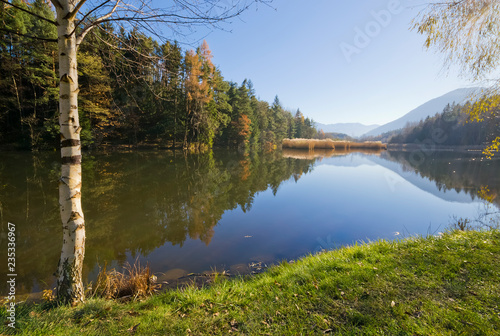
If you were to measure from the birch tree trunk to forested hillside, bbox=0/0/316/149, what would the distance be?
2.14 ft

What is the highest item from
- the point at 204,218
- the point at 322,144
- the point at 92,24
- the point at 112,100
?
the point at 112,100

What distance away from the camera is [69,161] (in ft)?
7.99

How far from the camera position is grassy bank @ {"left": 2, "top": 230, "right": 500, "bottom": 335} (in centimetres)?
208

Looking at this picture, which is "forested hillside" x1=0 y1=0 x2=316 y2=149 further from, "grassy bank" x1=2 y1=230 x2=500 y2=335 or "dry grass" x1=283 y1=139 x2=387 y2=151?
"dry grass" x1=283 y1=139 x2=387 y2=151

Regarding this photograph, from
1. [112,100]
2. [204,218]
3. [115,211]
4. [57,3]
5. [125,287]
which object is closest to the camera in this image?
[57,3]

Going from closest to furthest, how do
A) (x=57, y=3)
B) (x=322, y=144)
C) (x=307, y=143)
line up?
(x=57, y=3) → (x=307, y=143) → (x=322, y=144)

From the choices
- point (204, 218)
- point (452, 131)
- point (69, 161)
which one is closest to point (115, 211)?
point (204, 218)

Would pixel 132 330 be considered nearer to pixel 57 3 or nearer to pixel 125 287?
pixel 125 287

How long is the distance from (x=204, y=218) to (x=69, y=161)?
14.7 ft

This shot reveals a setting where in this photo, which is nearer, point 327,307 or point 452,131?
point 327,307

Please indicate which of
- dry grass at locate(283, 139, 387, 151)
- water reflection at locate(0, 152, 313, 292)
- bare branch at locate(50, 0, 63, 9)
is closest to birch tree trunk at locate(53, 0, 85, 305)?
bare branch at locate(50, 0, 63, 9)

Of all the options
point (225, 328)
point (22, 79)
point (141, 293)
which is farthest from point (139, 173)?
point (22, 79)

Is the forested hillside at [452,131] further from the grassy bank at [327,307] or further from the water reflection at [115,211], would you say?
A: the grassy bank at [327,307]

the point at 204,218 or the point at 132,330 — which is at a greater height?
the point at 132,330
